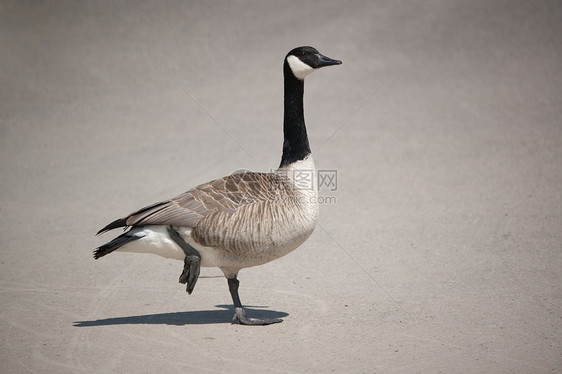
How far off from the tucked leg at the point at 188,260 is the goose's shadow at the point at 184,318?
0.53 metres

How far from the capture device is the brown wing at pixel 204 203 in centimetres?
564

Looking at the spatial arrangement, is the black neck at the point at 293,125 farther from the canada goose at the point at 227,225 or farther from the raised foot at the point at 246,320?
the raised foot at the point at 246,320

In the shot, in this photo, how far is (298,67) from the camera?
6293mm

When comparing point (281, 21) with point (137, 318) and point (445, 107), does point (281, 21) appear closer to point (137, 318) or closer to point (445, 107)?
point (445, 107)

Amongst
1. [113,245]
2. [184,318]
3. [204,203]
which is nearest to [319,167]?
[184,318]

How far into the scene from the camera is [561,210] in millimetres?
9023

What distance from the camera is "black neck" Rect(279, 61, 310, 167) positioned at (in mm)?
6152

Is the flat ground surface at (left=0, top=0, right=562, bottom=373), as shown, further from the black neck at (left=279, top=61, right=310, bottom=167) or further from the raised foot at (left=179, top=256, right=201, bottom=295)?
the black neck at (left=279, top=61, right=310, bottom=167)

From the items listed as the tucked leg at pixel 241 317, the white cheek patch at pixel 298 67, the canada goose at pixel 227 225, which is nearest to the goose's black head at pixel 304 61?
the white cheek patch at pixel 298 67

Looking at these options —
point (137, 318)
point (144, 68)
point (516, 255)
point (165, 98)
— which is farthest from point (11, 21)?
point (516, 255)

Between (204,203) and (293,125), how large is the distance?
1.19m

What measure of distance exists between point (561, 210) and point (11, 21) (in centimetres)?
1385

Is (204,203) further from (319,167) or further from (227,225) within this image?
(319,167)

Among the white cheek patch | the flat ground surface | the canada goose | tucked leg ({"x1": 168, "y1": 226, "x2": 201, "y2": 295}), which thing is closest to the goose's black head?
the white cheek patch
